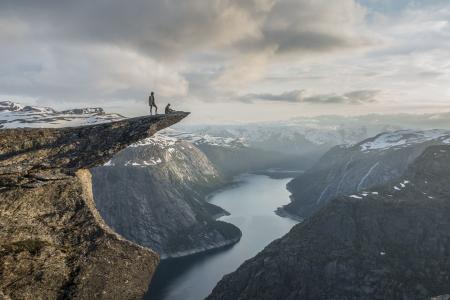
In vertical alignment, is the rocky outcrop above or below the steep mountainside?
above

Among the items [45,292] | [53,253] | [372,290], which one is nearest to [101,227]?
[53,253]

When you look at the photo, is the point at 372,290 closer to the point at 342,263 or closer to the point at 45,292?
the point at 342,263

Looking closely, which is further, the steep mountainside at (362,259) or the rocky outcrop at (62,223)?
the steep mountainside at (362,259)

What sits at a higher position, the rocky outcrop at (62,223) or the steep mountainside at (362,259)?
the rocky outcrop at (62,223)

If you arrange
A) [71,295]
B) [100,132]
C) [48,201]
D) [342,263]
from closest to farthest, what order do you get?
[71,295]
[48,201]
[100,132]
[342,263]

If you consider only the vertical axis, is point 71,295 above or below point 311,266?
above

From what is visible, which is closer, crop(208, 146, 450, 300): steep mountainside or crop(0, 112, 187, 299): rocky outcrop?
crop(0, 112, 187, 299): rocky outcrop
